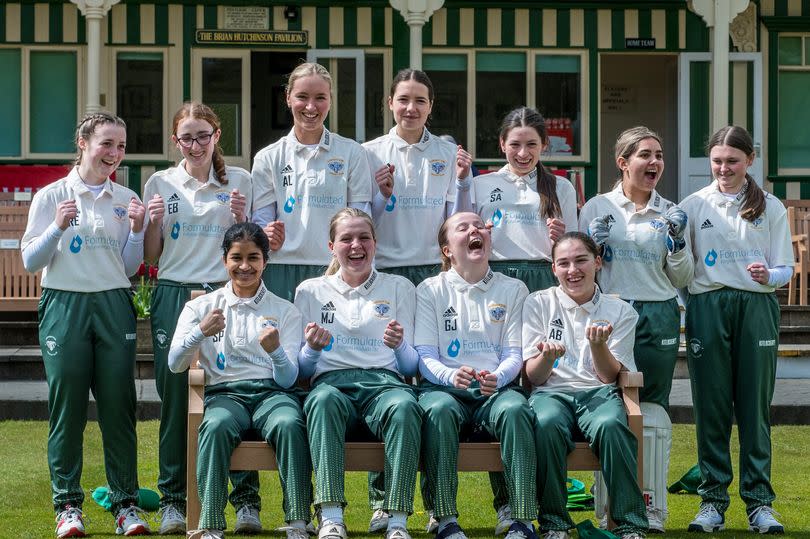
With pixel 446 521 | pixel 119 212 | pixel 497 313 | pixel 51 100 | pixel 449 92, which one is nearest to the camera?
pixel 446 521

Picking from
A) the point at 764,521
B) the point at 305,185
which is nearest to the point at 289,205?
the point at 305,185

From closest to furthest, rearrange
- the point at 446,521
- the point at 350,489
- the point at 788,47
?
the point at 446,521, the point at 350,489, the point at 788,47

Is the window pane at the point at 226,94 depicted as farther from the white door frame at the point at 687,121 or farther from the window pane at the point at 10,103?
the white door frame at the point at 687,121

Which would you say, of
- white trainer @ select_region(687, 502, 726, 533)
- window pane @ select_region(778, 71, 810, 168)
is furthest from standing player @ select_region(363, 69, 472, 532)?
window pane @ select_region(778, 71, 810, 168)

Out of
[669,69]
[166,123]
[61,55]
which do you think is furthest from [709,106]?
[61,55]

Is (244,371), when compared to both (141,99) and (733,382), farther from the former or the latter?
(141,99)

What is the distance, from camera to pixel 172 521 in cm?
679

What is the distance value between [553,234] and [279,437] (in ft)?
5.78

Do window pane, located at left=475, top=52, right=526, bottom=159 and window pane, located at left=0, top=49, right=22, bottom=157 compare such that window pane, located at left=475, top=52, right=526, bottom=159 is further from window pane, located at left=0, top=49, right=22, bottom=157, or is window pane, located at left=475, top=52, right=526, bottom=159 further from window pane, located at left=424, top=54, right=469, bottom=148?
window pane, located at left=0, top=49, right=22, bottom=157

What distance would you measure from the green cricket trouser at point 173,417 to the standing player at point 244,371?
0.25 m

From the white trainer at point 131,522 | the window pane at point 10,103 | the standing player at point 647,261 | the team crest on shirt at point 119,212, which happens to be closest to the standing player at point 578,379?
the standing player at point 647,261

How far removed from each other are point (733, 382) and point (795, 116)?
1245cm

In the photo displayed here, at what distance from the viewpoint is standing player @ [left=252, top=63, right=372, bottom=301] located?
23.4ft

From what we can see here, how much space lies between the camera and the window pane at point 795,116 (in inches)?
742
